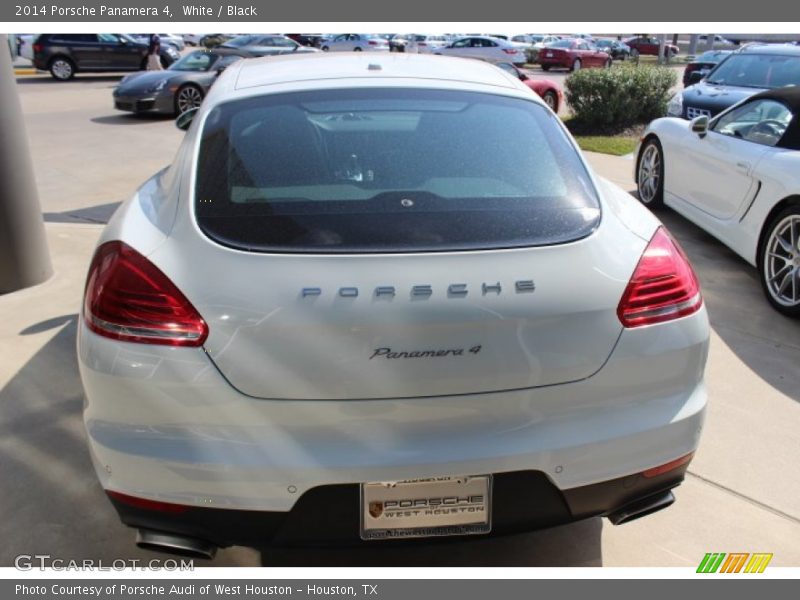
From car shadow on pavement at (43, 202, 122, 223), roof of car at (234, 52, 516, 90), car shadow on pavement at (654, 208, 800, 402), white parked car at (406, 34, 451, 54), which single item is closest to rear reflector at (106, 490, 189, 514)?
roof of car at (234, 52, 516, 90)

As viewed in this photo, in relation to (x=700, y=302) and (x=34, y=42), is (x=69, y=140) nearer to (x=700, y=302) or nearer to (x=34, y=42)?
(x=700, y=302)

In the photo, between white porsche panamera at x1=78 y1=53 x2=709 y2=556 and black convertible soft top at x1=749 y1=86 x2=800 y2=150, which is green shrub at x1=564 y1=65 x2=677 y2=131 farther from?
white porsche panamera at x1=78 y1=53 x2=709 y2=556

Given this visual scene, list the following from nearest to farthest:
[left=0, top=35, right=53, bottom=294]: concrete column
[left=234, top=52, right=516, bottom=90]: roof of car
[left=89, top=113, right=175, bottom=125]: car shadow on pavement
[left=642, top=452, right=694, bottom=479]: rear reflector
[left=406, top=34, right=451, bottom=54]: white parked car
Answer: [left=642, top=452, right=694, bottom=479]: rear reflector
[left=234, top=52, right=516, bottom=90]: roof of car
[left=0, top=35, right=53, bottom=294]: concrete column
[left=89, top=113, right=175, bottom=125]: car shadow on pavement
[left=406, top=34, right=451, bottom=54]: white parked car

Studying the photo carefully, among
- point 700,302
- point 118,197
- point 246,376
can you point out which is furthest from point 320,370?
point 118,197

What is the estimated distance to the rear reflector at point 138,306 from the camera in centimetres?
201

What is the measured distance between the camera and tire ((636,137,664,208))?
7.17 meters

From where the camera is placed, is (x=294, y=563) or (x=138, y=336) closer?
(x=138, y=336)

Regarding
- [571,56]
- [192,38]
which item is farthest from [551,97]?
[192,38]

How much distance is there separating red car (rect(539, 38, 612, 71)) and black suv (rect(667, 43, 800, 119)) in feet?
75.9

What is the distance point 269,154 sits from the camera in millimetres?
2549

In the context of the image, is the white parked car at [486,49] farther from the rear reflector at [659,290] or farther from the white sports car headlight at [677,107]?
the rear reflector at [659,290]

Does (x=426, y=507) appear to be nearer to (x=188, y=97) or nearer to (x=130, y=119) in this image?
(x=188, y=97)

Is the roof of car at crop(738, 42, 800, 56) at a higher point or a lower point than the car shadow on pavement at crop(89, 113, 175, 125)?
higher

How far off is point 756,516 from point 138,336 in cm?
242
